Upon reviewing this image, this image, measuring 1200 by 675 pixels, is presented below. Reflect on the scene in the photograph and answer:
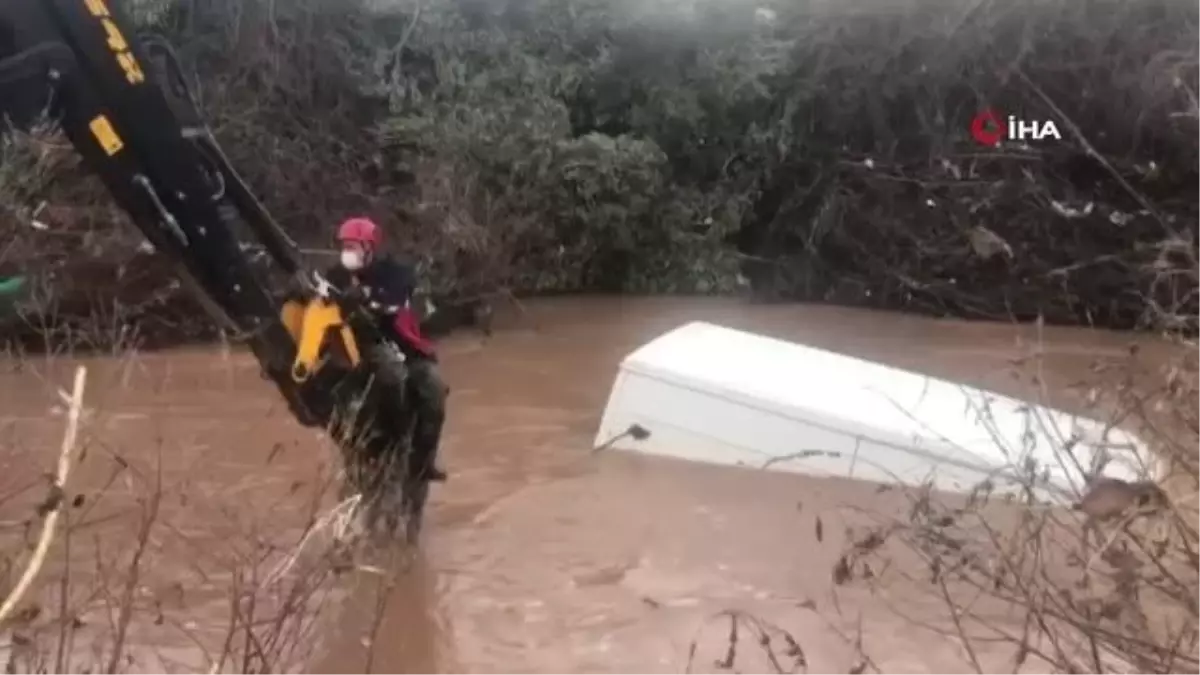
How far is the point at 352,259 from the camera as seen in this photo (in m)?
6.43

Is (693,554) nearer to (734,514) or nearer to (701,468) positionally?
(734,514)

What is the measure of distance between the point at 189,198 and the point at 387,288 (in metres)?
1.28

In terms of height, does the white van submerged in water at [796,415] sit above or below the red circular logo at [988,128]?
below

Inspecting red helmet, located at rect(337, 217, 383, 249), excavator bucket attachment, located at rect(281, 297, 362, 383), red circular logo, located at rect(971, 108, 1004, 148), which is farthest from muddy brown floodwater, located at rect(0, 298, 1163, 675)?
red circular logo, located at rect(971, 108, 1004, 148)

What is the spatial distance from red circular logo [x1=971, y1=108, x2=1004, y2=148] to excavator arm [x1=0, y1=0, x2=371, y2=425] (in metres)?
9.93

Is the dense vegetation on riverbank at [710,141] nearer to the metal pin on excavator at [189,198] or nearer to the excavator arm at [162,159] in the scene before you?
the metal pin on excavator at [189,198]

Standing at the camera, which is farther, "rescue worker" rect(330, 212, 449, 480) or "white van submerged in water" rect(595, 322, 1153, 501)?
"white van submerged in water" rect(595, 322, 1153, 501)

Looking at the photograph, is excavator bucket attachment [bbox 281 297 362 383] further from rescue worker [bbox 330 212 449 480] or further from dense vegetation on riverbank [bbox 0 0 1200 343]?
dense vegetation on riverbank [bbox 0 0 1200 343]

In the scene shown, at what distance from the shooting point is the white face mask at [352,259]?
6.42 meters

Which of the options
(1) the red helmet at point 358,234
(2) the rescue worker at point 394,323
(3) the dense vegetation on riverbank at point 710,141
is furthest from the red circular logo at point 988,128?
(1) the red helmet at point 358,234

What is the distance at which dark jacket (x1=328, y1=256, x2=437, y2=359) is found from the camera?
650 centimetres

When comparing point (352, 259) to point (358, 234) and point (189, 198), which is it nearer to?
point (358, 234)

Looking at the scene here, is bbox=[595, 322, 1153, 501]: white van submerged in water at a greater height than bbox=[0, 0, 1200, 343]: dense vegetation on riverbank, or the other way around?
bbox=[0, 0, 1200, 343]: dense vegetation on riverbank

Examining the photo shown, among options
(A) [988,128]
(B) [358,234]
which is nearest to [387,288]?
(B) [358,234]
